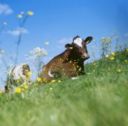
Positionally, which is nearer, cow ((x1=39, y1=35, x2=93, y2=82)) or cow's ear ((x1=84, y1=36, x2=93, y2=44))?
cow ((x1=39, y1=35, x2=93, y2=82))

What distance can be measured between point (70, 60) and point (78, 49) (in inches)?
32.1

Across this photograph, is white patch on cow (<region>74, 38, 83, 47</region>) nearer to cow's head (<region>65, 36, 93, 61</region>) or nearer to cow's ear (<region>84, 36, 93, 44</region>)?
cow's head (<region>65, 36, 93, 61</region>)

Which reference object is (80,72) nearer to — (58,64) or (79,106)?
(58,64)

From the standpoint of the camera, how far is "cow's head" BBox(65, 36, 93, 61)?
19562 millimetres

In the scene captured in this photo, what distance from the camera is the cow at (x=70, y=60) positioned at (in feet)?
64.1

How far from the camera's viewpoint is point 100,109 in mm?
3072

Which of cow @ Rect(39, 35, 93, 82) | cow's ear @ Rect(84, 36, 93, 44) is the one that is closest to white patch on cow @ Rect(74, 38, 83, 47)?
cow @ Rect(39, 35, 93, 82)

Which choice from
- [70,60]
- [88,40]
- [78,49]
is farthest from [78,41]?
[88,40]

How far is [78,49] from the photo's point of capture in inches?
769

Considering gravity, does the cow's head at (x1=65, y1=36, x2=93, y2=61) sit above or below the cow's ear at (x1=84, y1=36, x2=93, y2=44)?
below

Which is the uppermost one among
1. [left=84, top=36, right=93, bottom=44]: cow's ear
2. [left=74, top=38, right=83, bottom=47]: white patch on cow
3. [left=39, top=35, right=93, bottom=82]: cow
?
[left=84, top=36, right=93, bottom=44]: cow's ear

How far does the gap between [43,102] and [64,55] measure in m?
14.4

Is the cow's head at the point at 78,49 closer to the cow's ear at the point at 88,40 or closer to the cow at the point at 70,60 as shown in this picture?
the cow at the point at 70,60

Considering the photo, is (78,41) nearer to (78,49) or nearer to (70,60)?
(78,49)
